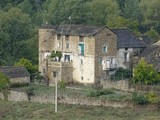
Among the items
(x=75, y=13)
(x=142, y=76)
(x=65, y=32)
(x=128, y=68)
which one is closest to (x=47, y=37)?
(x=65, y=32)

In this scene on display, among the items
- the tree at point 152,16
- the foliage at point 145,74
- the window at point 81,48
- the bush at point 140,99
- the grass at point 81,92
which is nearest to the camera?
the bush at point 140,99

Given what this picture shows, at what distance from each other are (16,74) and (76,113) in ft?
48.6

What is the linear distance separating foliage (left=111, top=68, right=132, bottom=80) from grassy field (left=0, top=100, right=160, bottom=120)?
1052 centimetres

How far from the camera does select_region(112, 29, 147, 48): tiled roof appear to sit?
237 ft

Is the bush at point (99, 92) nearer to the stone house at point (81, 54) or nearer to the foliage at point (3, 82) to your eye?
the stone house at point (81, 54)

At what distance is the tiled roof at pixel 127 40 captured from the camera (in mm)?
72188

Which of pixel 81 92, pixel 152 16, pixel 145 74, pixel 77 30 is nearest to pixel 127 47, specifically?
pixel 77 30

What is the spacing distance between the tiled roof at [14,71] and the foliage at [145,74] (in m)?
11.3

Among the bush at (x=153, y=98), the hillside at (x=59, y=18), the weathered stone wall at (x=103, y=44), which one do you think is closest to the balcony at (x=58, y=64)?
the weathered stone wall at (x=103, y=44)

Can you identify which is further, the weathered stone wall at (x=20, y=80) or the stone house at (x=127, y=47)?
the stone house at (x=127, y=47)

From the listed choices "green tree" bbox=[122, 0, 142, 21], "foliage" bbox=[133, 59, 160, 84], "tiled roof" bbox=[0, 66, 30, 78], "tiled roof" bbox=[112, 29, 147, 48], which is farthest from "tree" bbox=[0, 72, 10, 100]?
"green tree" bbox=[122, 0, 142, 21]

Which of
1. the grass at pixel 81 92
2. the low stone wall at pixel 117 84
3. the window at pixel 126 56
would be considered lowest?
the grass at pixel 81 92

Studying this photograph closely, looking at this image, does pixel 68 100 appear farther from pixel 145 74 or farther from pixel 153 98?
pixel 145 74

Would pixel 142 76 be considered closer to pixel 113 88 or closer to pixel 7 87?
pixel 113 88
